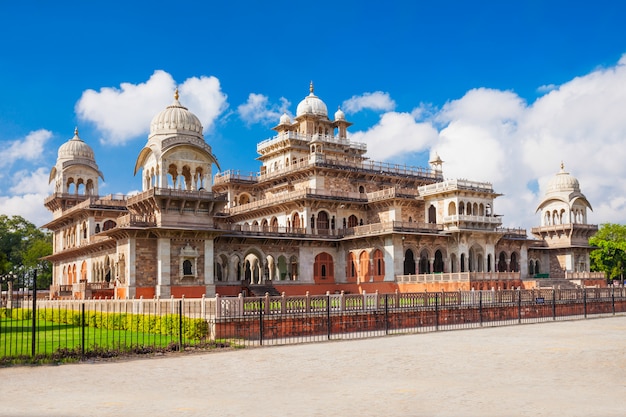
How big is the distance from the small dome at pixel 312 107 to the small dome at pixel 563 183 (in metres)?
21.3

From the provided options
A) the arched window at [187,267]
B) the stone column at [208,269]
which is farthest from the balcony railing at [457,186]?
the arched window at [187,267]

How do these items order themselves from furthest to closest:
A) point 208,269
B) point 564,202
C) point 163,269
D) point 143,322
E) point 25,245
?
point 25,245
point 564,202
point 208,269
point 163,269
point 143,322

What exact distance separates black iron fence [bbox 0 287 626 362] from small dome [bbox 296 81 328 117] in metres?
31.5

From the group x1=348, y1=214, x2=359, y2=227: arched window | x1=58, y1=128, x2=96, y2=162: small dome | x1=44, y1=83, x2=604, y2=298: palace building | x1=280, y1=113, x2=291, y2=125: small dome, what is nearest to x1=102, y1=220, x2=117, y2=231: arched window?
x1=44, y1=83, x2=604, y2=298: palace building

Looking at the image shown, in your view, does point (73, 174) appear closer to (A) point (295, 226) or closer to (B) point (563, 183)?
(A) point (295, 226)

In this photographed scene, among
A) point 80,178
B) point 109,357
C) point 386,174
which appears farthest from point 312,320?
point 80,178

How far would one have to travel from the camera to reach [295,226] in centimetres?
4966

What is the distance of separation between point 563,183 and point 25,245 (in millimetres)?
57704

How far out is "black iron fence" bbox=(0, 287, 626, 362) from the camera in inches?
810

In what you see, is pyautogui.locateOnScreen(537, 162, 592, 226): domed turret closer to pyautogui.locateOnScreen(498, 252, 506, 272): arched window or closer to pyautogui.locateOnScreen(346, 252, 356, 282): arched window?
pyautogui.locateOnScreen(498, 252, 506, 272): arched window

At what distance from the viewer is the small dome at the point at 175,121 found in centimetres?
4009

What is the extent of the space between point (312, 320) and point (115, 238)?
20.3 meters

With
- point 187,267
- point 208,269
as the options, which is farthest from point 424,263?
point 187,267

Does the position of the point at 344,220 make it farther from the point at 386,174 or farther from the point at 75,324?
the point at 75,324
